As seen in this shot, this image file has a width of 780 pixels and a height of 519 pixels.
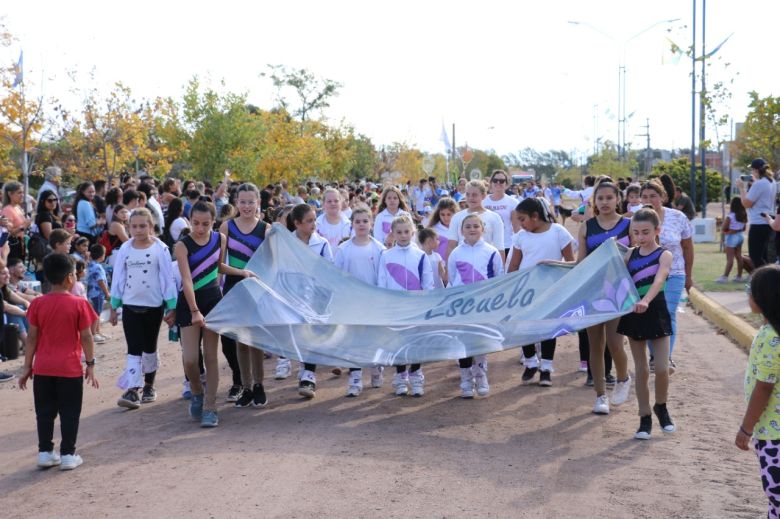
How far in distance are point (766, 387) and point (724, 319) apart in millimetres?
9692

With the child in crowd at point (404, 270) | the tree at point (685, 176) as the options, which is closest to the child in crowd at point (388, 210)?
the child in crowd at point (404, 270)

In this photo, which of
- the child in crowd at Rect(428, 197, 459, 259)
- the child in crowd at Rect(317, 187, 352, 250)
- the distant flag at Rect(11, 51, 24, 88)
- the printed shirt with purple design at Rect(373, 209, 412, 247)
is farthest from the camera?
the distant flag at Rect(11, 51, 24, 88)

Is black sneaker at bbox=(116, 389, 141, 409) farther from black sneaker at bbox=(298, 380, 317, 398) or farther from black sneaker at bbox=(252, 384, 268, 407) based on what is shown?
black sneaker at bbox=(298, 380, 317, 398)

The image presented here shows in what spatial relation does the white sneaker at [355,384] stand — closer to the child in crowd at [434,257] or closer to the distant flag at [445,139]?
the child in crowd at [434,257]

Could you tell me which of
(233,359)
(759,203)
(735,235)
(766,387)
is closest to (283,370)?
(233,359)

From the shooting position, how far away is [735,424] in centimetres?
844

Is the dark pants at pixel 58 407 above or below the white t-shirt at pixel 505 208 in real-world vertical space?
below

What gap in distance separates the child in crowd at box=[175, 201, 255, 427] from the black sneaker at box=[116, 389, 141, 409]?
0.73 metres

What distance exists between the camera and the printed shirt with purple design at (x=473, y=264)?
32.6ft

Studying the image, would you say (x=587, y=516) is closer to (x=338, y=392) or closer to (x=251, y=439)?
(x=251, y=439)

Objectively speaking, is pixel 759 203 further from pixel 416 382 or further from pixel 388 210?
pixel 416 382

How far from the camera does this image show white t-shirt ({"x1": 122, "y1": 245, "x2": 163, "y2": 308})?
9250mm

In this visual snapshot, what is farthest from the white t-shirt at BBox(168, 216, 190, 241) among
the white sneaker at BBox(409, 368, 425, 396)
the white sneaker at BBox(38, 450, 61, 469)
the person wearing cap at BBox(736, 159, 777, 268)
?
the person wearing cap at BBox(736, 159, 777, 268)

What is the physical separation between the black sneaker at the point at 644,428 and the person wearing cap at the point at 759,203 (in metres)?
9.55
